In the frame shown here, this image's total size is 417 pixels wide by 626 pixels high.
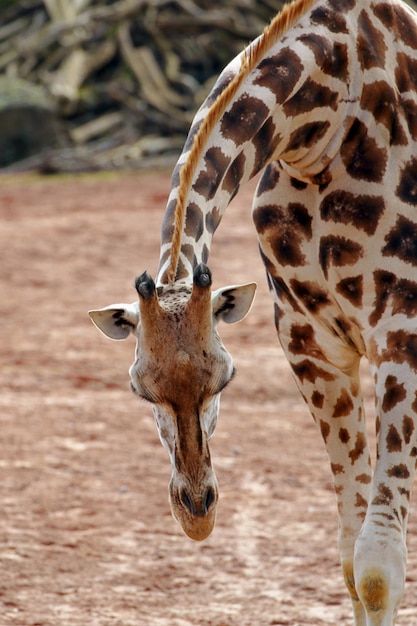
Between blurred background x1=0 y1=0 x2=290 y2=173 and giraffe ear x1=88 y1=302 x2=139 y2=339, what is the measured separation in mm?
15017

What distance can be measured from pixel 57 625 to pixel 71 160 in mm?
13777

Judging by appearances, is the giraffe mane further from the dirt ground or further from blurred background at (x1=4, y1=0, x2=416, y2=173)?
blurred background at (x1=4, y1=0, x2=416, y2=173)

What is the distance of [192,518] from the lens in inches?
119

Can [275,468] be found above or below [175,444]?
below

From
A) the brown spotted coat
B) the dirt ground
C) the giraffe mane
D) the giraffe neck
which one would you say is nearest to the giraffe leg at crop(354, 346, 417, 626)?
the brown spotted coat

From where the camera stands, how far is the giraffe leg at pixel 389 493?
3.62m

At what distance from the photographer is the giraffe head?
9.70 ft

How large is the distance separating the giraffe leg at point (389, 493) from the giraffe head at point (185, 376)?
787 millimetres

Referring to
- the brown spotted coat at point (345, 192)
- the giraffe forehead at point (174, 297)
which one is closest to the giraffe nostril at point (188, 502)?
the giraffe forehead at point (174, 297)

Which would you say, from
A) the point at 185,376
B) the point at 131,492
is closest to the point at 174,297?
the point at 185,376

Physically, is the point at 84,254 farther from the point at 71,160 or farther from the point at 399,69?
the point at 399,69

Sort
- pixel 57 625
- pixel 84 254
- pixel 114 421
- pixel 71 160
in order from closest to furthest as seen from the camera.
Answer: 1. pixel 57 625
2. pixel 114 421
3. pixel 84 254
4. pixel 71 160

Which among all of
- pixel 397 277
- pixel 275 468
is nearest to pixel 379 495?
pixel 397 277

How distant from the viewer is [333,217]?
156 inches
